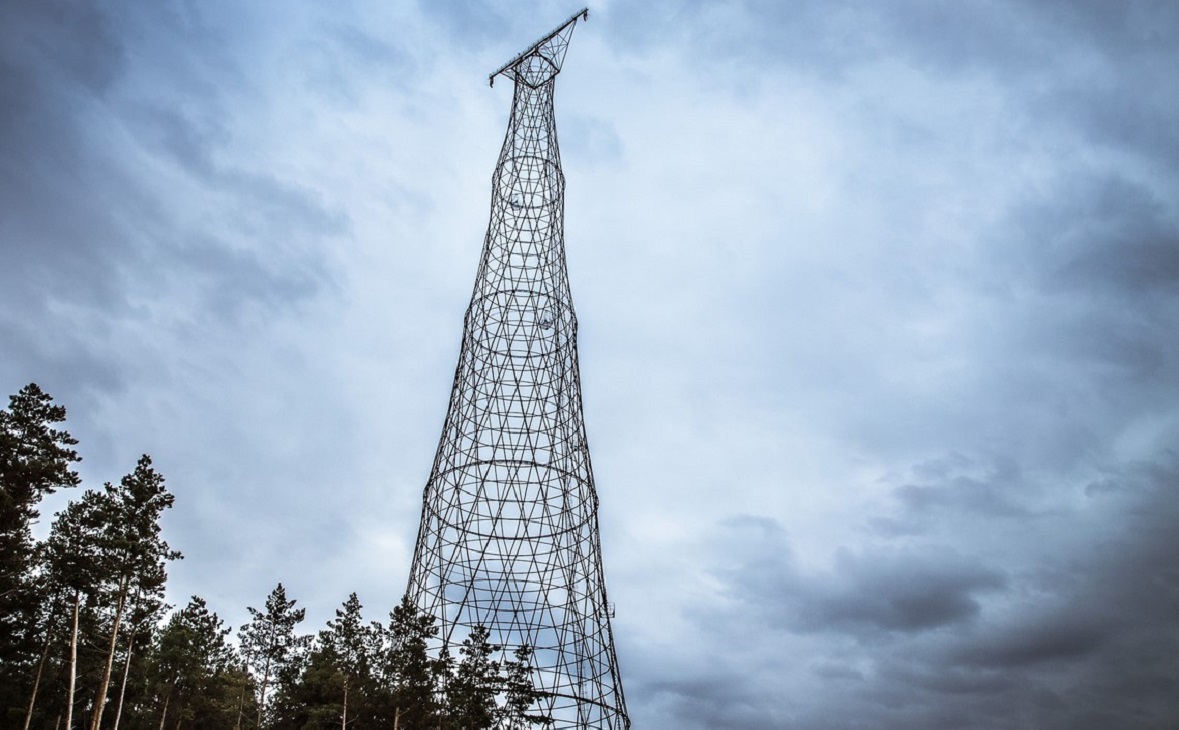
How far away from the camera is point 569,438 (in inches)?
1549

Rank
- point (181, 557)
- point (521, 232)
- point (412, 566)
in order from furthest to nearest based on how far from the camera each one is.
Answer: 1. point (521, 232)
2. point (412, 566)
3. point (181, 557)

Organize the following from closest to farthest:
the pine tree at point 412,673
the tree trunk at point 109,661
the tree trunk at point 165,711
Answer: the tree trunk at point 109,661 → the pine tree at point 412,673 → the tree trunk at point 165,711

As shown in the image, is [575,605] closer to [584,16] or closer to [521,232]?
[521,232]

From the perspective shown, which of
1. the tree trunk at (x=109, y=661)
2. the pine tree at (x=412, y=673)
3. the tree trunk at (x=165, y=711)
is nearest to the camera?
the tree trunk at (x=109, y=661)

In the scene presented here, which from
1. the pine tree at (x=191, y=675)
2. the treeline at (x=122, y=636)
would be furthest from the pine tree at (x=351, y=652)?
the pine tree at (x=191, y=675)

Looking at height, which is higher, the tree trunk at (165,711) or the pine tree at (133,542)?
the pine tree at (133,542)

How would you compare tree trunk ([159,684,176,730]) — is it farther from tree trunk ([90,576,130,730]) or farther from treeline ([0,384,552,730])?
tree trunk ([90,576,130,730])

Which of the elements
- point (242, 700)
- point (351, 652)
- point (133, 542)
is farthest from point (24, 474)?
point (242, 700)

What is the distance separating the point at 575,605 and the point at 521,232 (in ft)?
58.4

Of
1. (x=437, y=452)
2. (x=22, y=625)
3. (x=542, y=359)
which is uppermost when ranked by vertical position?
(x=542, y=359)

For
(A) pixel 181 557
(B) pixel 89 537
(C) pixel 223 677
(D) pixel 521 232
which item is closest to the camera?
(B) pixel 89 537

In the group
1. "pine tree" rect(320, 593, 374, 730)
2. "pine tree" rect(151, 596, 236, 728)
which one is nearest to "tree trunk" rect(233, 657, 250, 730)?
"pine tree" rect(151, 596, 236, 728)

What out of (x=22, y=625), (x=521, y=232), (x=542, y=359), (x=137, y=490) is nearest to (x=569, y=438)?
(x=542, y=359)

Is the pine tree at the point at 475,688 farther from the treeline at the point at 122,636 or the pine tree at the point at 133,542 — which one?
the pine tree at the point at 133,542
